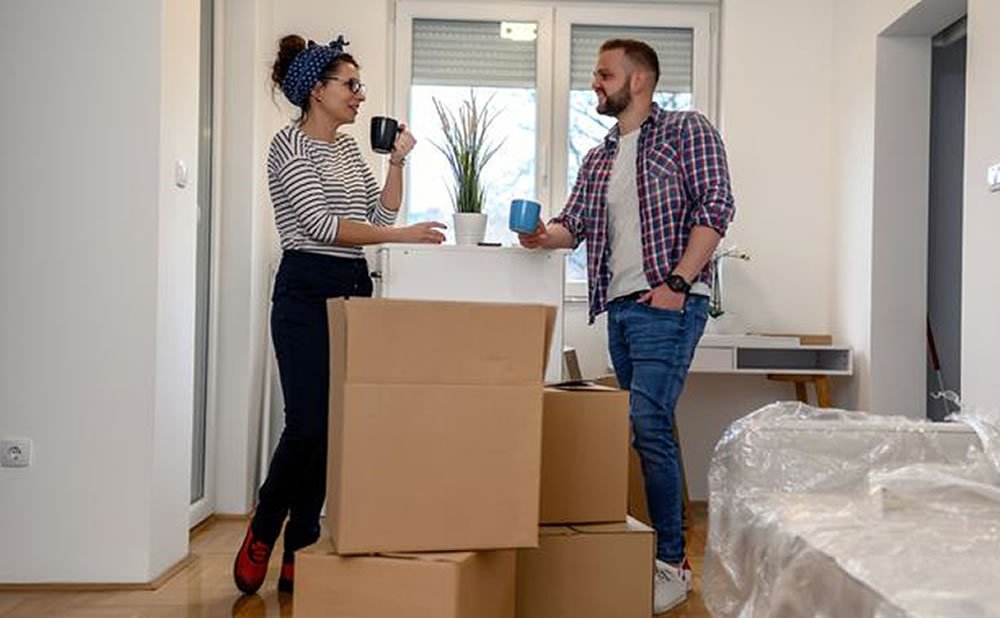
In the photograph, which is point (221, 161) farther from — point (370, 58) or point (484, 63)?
point (484, 63)

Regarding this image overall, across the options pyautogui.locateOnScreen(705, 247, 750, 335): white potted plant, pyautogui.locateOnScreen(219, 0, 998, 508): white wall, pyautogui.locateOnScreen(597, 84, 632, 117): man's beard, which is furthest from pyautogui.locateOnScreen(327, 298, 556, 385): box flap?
pyautogui.locateOnScreen(219, 0, 998, 508): white wall

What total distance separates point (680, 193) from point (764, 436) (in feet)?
2.95

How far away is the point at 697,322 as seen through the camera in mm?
2641

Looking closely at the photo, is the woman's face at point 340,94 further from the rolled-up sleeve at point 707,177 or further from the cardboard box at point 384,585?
the cardboard box at point 384,585

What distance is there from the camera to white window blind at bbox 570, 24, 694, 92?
4.55 meters

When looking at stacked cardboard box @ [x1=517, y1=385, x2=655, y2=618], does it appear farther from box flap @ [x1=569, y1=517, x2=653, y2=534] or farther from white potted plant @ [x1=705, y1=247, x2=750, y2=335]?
white potted plant @ [x1=705, y1=247, x2=750, y2=335]

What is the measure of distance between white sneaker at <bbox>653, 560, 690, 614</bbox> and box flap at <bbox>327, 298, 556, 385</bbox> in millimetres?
895

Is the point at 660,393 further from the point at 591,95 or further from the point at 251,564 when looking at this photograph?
the point at 591,95

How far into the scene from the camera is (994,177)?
301 centimetres

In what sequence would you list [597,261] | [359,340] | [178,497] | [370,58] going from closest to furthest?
[359,340] < [597,261] < [178,497] < [370,58]

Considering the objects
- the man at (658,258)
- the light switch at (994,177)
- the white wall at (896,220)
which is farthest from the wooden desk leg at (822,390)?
the man at (658,258)

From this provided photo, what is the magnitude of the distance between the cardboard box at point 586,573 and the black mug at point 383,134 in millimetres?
1012

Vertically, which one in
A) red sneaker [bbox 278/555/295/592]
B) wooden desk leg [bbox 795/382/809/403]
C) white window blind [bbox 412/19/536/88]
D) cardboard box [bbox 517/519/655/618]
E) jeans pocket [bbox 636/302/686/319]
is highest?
white window blind [bbox 412/19/536/88]

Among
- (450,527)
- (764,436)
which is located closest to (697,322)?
(764,436)
